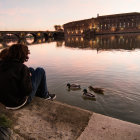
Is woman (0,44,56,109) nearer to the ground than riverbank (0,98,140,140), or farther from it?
farther from it

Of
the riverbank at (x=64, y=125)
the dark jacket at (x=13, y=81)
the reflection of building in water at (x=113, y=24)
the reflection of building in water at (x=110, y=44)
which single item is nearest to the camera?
the riverbank at (x=64, y=125)

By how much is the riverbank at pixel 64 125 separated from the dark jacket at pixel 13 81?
436mm

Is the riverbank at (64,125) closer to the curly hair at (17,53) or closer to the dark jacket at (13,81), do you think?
the dark jacket at (13,81)

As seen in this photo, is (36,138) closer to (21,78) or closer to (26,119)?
(26,119)

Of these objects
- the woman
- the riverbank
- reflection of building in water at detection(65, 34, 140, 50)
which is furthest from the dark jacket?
reflection of building in water at detection(65, 34, 140, 50)

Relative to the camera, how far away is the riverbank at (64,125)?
242 centimetres

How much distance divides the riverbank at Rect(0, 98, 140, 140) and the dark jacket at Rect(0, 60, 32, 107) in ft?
1.43

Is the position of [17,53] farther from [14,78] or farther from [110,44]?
[110,44]

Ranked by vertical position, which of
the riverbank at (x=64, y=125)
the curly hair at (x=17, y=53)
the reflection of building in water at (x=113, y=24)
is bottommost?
the riverbank at (x=64, y=125)

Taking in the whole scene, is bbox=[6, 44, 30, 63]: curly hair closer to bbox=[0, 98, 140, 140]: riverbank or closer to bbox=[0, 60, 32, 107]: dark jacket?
bbox=[0, 60, 32, 107]: dark jacket

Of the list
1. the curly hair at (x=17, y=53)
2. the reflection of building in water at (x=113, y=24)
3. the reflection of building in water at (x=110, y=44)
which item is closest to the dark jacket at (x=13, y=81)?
the curly hair at (x=17, y=53)

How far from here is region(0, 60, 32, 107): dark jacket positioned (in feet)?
8.57

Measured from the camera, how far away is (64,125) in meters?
2.70

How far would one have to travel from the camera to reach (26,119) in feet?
9.30
